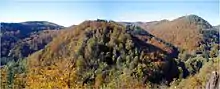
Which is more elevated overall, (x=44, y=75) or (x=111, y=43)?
(x=44, y=75)

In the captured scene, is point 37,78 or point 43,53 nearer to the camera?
point 37,78

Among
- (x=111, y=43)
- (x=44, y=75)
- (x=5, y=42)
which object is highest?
(x=44, y=75)

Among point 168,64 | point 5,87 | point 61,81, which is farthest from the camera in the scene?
point 168,64

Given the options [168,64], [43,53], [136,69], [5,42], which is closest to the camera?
[136,69]

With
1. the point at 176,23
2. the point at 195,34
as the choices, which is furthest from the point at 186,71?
the point at 176,23

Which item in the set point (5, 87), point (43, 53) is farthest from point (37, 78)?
point (43, 53)

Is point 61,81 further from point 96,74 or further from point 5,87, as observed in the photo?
point 96,74

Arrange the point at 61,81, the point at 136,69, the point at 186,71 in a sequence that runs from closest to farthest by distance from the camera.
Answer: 1. the point at 61,81
2. the point at 136,69
3. the point at 186,71

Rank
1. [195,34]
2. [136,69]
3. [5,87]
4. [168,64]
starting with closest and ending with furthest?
[5,87] → [136,69] → [168,64] → [195,34]

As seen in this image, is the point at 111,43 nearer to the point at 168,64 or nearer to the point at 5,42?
the point at 168,64
